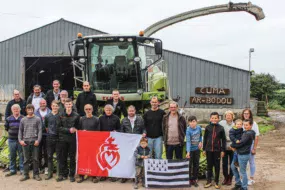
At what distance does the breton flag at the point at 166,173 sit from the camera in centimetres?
722

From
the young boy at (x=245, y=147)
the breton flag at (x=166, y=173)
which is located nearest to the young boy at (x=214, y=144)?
the young boy at (x=245, y=147)

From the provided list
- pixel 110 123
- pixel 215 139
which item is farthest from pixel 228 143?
pixel 110 123

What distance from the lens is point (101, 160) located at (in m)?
7.75

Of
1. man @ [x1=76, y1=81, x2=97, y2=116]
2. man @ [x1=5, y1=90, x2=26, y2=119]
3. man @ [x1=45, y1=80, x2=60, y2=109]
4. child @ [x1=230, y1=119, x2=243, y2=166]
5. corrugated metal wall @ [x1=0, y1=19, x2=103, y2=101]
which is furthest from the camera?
corrugated metal wall @ [x1=0, y1=19, x2=103, y2=101]

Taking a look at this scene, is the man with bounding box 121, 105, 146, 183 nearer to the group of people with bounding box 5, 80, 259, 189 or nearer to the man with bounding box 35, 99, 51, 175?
the group of people with bounding box 5, 80, 259, 189

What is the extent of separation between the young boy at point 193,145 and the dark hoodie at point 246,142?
913 mm

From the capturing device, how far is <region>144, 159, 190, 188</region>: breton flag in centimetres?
722

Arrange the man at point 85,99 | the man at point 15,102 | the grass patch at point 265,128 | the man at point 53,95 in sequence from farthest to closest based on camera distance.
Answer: the grass patch at point 265,128
the man at point 53,95
the man at point 15,102
the man at point 85,99

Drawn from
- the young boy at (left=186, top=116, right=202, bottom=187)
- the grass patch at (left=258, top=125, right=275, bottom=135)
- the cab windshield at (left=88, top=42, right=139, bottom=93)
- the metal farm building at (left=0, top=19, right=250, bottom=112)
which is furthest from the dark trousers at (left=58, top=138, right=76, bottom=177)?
the metal farm building at (left=0, top=19, right=250, bottom=112)

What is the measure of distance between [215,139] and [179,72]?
15103mm

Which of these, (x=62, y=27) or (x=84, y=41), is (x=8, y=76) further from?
(x=84, y=41)

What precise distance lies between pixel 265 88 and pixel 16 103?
118 ft

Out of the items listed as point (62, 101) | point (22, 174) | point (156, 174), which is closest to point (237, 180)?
point (156, 174)

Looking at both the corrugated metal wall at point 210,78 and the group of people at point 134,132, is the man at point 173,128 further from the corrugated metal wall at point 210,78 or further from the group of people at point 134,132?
the corrugated metal wall at point 210,78
